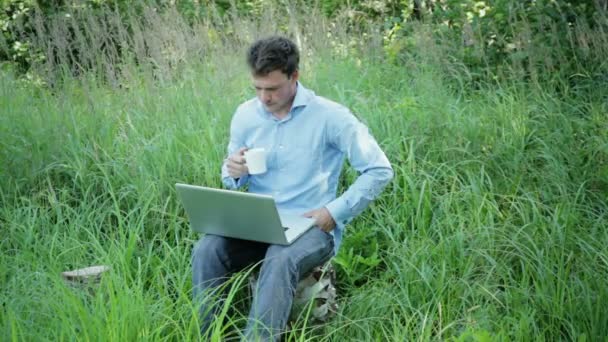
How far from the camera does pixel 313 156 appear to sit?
332 cm

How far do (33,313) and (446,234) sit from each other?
1.77m

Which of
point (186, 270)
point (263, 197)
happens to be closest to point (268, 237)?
point (263, 197)

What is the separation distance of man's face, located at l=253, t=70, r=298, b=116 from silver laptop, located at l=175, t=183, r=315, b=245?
472mm

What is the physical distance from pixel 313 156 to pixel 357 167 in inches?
7.4

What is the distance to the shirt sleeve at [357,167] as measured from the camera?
320cm

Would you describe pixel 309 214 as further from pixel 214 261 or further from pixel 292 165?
pixel 214 261

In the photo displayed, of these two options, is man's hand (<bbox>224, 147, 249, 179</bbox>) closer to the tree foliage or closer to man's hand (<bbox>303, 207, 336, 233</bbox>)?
man's hand (<bbox>303, 207, 336, 233</bbox>)

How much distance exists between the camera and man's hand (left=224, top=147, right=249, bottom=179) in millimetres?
3180

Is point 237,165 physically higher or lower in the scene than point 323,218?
higher

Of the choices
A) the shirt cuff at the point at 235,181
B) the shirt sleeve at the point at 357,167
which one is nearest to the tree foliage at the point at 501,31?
the shirt sleeve at the point at 357,167

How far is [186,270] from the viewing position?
342 centimetres

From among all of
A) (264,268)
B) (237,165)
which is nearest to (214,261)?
(264,268)

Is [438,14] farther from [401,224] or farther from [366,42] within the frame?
[401,224]

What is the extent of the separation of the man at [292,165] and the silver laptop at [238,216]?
1.8 inches
